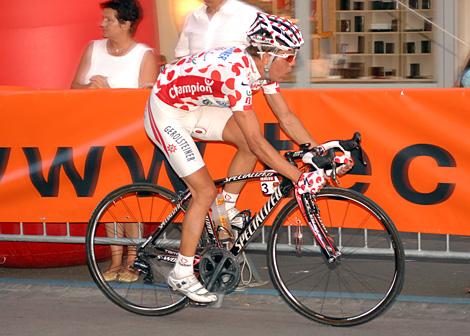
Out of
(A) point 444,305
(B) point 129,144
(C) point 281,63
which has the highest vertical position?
(C) point 281,63

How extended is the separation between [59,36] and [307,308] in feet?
11.7

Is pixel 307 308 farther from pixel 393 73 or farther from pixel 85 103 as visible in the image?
pixel 393 73

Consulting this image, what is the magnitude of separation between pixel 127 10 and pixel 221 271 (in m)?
2.44

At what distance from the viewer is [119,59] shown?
8.02 metres

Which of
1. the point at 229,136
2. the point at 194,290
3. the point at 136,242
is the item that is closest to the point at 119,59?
the point at 136,242

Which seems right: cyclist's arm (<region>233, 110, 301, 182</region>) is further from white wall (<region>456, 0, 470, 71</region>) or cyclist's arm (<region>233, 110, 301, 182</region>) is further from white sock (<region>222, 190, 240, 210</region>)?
white wall (<region>456, 0, 470, 71</region>)

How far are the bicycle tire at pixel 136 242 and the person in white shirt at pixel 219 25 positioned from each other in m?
1.28

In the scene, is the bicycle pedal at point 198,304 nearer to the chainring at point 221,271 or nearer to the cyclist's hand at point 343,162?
the chainring at point 221,271

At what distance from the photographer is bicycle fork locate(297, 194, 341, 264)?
618cm

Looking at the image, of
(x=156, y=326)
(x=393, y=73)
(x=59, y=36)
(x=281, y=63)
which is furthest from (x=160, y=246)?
(x=393, y=73)

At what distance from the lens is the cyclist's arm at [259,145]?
236 inches

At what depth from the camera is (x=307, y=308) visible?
20.9 feet

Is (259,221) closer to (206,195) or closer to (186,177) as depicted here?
(206,195)

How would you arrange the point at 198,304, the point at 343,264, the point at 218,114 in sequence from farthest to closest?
the point at 343,264, the point at 218,114, the point at 198,304
